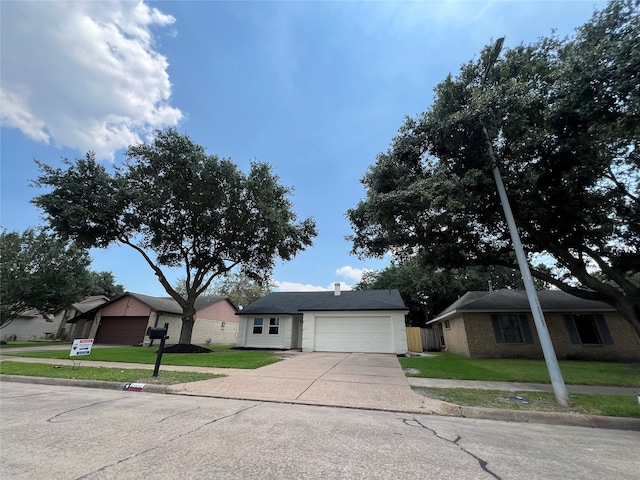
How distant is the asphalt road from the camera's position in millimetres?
2725

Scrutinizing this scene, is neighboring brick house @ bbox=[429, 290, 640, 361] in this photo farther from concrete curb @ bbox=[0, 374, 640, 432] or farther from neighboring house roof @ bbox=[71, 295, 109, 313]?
neighboring house roof @ bbox=[71, 295, 109, 313]

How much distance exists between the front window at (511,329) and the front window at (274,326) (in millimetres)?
13801

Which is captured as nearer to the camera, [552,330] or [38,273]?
[552,330]

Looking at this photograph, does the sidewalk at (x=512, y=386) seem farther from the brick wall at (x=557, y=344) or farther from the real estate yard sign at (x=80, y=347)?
the real estate yard sign at (x=80, y=347)

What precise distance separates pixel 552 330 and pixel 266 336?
17.1 metres

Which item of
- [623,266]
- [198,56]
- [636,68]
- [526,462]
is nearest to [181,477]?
[526,462]

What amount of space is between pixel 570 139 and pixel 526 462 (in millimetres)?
9461

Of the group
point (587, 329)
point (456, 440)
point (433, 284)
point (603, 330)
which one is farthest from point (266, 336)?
point (603, 330)

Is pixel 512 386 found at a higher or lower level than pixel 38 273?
lower

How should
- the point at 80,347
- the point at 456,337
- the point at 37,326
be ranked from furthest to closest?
the point at 37,326
the point at 456,337
the point at 80,347

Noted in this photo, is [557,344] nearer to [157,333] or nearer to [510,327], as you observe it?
[510,327]

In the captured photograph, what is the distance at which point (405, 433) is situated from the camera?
3.92 m

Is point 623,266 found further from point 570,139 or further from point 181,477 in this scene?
point 181,477

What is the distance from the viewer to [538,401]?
5828mm
